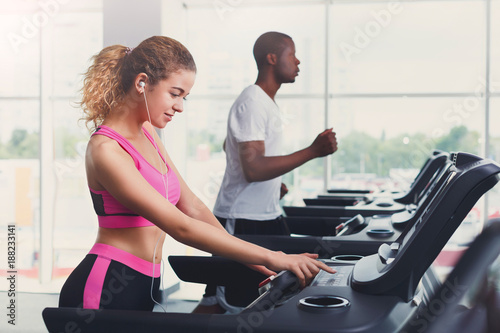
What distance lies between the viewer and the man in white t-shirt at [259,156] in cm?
230

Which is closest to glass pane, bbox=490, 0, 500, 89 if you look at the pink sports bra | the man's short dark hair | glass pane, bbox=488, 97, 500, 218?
glass pane, bbox=488, 97, 500, 218

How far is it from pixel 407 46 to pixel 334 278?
422 cm

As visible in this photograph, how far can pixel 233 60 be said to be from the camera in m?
5.35

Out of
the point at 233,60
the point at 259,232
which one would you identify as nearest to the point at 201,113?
the point at 233,60

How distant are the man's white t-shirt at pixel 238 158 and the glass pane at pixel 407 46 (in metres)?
2.87

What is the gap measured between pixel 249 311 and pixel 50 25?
493 cm

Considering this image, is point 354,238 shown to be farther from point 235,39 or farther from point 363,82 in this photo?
point 235,39

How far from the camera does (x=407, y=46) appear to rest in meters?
5.11

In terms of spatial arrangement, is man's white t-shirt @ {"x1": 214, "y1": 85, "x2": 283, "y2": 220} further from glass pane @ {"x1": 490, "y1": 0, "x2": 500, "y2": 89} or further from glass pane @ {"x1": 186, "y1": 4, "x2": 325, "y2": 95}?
glass pane @ {"x1": 490, "y1": 0, "x2": 500, "y2": 89}

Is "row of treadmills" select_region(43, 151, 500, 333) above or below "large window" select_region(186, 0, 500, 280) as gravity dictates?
below

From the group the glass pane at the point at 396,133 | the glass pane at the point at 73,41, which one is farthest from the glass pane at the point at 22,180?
the glass pane at the point at 396,133

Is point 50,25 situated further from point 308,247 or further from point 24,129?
point 308,247

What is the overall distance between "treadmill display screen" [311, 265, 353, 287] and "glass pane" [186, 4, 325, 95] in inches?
156

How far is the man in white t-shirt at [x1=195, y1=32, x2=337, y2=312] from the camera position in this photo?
7.56ft
